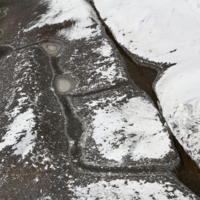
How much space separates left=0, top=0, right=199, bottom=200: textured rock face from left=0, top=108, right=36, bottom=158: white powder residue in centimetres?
2

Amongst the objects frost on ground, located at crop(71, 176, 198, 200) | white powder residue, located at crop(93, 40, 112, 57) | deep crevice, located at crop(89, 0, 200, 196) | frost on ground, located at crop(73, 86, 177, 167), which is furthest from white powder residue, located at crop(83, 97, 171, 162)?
white powder residue, located at crop(93, 40, 112, 57)

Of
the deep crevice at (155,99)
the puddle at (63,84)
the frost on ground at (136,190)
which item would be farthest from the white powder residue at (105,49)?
the frost on ground at (136,190)

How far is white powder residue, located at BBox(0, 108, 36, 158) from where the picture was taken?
355cm

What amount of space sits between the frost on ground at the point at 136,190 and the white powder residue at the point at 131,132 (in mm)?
358

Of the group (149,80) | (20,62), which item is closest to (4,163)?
(20,62)

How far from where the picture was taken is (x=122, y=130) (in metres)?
3.64

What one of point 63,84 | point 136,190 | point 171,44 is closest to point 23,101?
point 63,84

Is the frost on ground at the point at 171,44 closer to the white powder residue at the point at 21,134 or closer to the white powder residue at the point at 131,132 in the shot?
the white powder residue at the point at 131,132

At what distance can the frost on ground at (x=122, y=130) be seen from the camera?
3332mm

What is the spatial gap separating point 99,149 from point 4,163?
147 centimetres

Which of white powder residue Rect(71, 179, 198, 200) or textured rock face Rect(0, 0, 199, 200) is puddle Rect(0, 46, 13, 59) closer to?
textured rock face Rect(0, 0, 199, 200)

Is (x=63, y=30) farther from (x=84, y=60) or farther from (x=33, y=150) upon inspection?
(x=33, y=150)

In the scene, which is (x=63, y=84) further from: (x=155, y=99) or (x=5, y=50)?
(x=5, y=50)

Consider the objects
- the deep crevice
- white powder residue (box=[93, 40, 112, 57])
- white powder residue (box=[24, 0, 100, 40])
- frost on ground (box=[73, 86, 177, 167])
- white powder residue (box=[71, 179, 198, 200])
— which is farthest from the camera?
white powder residue (box=[24, 0, 100, 40])
